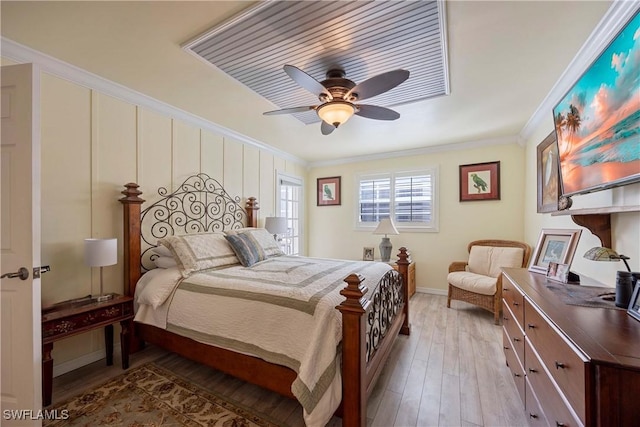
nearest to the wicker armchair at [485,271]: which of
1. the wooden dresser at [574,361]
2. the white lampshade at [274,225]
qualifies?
the wooden dresser at [574,361]

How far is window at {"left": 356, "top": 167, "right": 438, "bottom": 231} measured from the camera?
4.57 meters

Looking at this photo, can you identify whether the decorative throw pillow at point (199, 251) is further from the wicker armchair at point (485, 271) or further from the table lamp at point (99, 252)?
the wicker armchair at point (485, 271)

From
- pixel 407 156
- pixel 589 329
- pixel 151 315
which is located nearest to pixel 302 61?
pixel 589 329

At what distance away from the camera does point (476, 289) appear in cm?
336

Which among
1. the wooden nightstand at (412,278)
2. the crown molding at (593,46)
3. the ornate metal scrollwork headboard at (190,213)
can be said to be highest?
the crown molding at (593,46)

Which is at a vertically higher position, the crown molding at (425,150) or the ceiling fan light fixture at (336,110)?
the crown molding at (425,150)

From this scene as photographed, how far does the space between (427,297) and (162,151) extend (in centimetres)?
441

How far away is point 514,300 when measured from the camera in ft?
6.23

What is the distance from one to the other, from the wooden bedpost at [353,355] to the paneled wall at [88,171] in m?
2.40

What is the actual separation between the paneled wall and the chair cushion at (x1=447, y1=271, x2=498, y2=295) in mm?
3917

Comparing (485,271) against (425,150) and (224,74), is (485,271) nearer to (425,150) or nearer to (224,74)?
(425,150)

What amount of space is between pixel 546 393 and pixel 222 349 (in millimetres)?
1975

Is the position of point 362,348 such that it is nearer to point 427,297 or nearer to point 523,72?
point 523,72

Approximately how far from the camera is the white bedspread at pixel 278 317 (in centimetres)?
146
